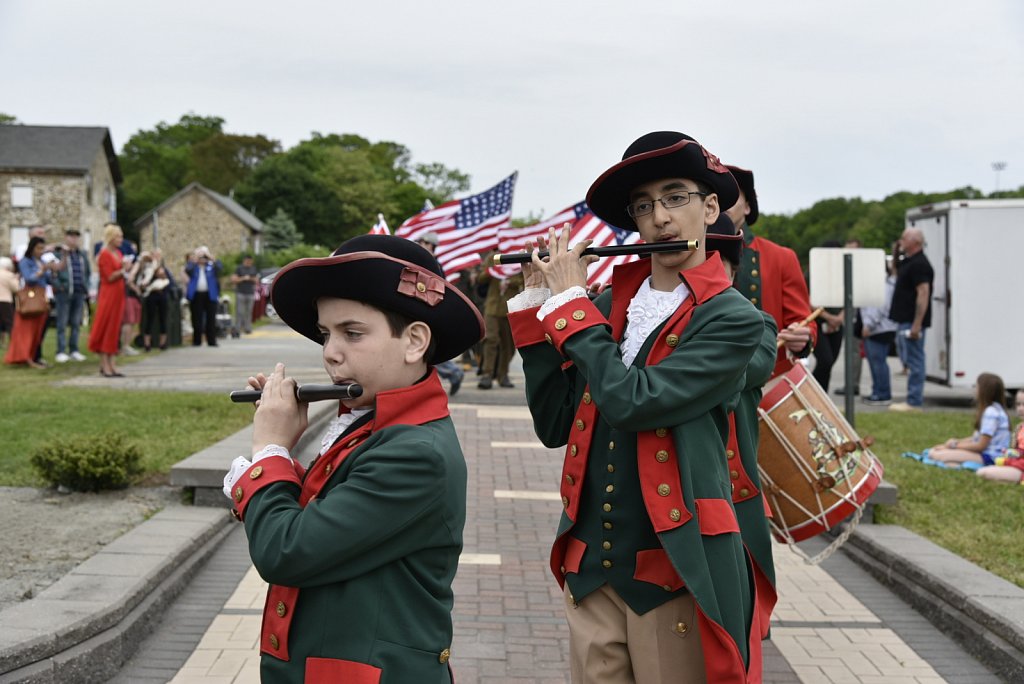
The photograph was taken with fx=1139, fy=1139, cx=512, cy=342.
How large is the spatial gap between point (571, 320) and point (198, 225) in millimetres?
91571

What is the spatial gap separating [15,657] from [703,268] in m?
3.00

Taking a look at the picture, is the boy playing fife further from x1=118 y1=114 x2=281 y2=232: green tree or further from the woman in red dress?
x1=118 y1=114 x2=281 y2=232: green tree

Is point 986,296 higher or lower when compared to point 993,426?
higher

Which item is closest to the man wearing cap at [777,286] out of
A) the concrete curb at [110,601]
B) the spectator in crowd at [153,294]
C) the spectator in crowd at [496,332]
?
the concrete curb at [110,601]

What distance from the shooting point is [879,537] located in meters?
7.22

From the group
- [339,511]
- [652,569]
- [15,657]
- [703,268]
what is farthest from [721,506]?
[15,657]

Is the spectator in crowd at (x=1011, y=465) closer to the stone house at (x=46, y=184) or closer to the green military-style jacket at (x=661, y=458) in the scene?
the green military-style jacket at (x=661, y=458)

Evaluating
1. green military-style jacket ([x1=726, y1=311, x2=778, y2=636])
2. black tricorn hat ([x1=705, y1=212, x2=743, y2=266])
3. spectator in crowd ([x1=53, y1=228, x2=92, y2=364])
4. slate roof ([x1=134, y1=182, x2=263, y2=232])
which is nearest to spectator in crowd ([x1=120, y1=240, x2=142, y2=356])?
spectator in crowd ([x1=53, y1=228, x2=92, y2=364])

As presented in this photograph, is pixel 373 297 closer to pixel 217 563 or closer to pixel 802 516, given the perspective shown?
pixel 802 516

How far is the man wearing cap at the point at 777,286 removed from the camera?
17.1 feet

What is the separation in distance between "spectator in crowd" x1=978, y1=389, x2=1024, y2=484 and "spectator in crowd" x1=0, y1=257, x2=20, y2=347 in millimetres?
15032

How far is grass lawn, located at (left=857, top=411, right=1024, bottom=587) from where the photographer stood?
6891 millimetres

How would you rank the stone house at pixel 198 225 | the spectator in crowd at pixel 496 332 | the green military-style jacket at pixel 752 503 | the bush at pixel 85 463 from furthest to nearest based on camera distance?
the stone house at pixel 198 225
the spectator in crowd at pixel 496 332
the bush at pixel 85 463
the green military-style jacket at pixel 752 503

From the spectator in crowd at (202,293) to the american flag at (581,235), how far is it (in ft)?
29.3
